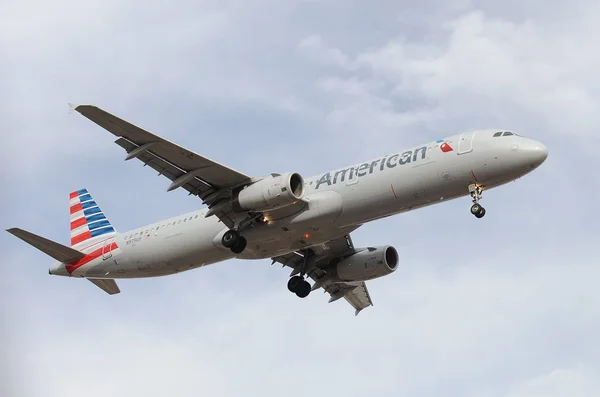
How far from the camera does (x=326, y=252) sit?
47.7 m

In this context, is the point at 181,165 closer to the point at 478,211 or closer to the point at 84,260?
the point at 84,260

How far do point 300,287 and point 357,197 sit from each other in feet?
32.2

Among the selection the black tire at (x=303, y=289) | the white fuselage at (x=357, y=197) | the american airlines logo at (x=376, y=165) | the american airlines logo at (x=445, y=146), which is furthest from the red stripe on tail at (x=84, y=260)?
the american airlines logo at (x=445, y=146)

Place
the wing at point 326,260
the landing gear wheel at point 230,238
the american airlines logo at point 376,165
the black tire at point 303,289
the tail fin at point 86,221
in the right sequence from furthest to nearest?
the tail fin at point 86,221, the black tire at point 303,289, the wing at point 326,260, the landing gear wheel at point 230,238, the american airlines logo at point 376,165

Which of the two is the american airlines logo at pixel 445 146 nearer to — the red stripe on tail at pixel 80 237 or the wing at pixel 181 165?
the wing at pixel 181 165

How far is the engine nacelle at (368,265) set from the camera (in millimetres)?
46656

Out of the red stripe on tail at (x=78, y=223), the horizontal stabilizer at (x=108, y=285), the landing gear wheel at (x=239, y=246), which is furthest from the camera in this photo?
the red stripe on tail at (x=78, y=223)

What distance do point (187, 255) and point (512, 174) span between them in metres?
15.1

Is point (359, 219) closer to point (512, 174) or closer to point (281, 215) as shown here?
point (281, 215)

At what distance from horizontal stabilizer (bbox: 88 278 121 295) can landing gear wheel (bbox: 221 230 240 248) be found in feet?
30.5

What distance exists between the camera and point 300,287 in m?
47.6

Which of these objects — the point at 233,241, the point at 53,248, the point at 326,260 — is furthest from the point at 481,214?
the point at 53,248

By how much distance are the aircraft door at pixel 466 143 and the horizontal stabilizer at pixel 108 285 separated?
19517 mm

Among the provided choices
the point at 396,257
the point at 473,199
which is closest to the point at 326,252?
the point at 396,257
